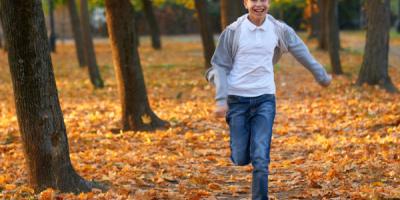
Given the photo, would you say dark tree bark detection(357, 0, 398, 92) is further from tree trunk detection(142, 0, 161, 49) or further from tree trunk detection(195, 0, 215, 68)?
tree trunk detection(142, 0, 161, 49)

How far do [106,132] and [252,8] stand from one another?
251 inches

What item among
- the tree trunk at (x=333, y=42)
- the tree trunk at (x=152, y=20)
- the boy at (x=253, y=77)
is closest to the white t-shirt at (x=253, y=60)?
the boy at (x=253, y=77)

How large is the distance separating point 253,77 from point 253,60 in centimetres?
14

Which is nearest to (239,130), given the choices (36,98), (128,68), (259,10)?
(259,10)

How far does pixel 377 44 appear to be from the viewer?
15148 mm

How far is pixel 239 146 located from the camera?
5902mm

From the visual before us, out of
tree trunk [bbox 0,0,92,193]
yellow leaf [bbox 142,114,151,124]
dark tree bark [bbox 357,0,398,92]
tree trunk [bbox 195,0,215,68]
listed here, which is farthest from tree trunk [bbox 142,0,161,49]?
tree trunk [bbox 0,0,92,193]

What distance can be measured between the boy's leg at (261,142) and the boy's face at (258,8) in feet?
2.19

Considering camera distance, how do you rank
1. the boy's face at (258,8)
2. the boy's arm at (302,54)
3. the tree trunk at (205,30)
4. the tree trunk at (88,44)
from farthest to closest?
1. the tree trunk at (205,30)
2. the tree trunk at (88,44)
3. the boy's arm at (302,54)
4. the boy's face at (258,8)

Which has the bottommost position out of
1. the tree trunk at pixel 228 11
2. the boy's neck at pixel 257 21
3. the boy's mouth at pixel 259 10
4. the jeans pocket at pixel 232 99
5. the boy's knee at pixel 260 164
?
the boy's knee at pixel 260 164

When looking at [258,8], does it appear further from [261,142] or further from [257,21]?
[261,142]

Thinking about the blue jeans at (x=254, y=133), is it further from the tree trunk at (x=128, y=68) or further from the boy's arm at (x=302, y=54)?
the tree trunk at (x=128, y=68)

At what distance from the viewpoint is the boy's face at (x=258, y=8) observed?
224 inches

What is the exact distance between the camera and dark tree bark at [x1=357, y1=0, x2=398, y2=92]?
1495 cm
